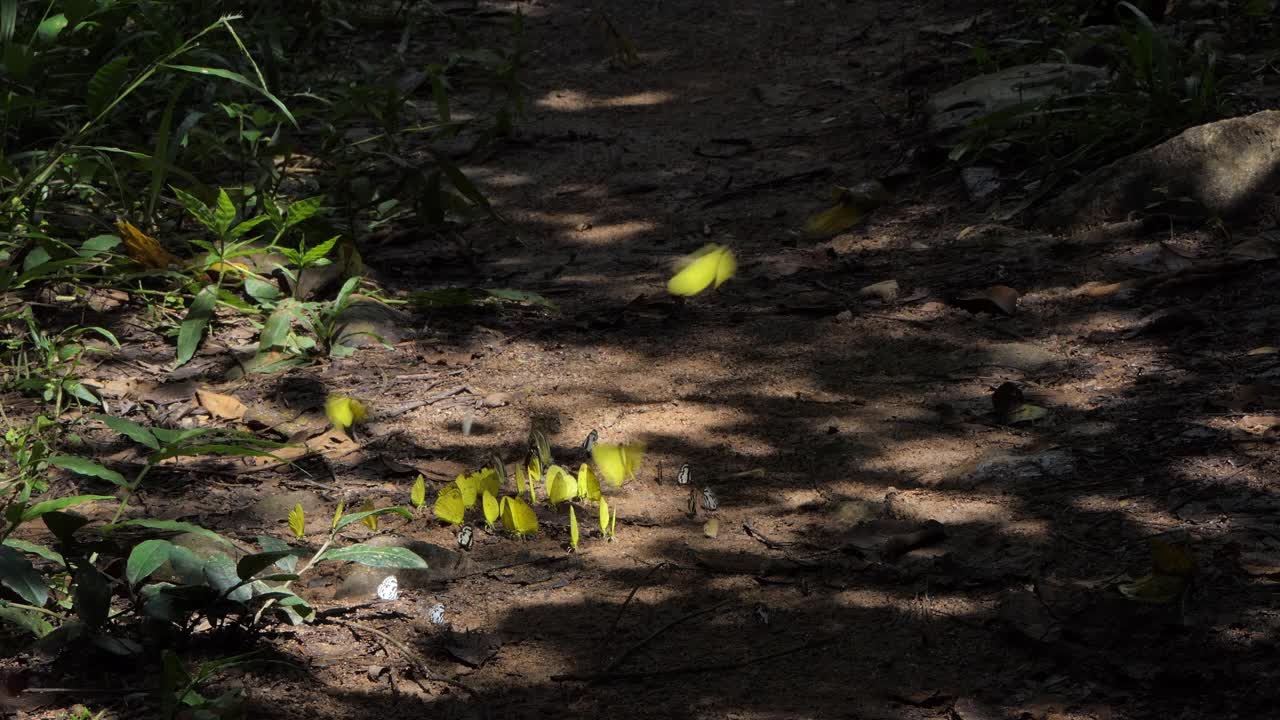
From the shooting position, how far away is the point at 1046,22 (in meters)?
4.56

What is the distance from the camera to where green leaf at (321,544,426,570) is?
1904 mm

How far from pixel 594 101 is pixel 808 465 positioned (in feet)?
9.11

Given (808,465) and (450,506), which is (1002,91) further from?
(450,506)

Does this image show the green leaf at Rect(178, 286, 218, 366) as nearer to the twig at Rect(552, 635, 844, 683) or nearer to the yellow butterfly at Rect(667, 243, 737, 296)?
the yellow butterfly at Rect(667, 243, 737, 296)

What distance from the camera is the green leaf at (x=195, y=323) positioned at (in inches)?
111

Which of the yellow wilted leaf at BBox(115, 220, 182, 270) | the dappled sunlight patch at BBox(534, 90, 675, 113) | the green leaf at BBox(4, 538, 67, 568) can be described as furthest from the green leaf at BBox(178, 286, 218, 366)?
the dappled sunlight patch at BBox(534, 90, 675, 113)

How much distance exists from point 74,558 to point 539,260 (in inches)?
74.8

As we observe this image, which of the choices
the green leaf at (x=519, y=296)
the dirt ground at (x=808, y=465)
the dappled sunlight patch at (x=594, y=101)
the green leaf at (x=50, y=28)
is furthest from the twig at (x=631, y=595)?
the dappled sunlight patch at (x=594, y=101)

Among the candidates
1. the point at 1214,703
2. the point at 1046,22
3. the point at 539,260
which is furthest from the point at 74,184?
the point at 1046,22

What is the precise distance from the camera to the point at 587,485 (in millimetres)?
2293

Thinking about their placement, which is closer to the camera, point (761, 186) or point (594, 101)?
point (761, 186)

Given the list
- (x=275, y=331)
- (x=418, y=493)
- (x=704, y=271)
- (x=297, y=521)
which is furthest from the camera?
(x=704, y=271)

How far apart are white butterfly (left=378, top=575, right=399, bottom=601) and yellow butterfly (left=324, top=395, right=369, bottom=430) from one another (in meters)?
0.61

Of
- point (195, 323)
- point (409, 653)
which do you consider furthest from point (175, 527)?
point (195, 323)
